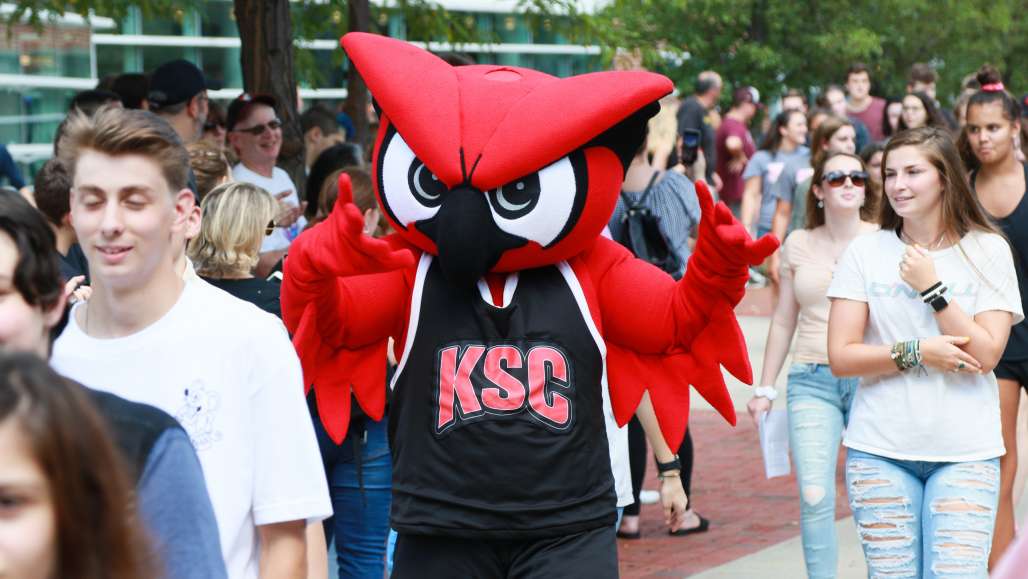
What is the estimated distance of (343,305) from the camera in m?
4.22

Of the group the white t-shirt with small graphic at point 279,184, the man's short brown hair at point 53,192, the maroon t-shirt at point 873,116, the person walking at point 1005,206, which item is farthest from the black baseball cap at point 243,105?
the maroon t-shirt at point 873,116

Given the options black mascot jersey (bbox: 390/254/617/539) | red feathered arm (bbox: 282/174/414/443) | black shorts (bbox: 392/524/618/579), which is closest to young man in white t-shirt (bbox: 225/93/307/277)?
red feathered arm (bbox: 282/174/414/443)

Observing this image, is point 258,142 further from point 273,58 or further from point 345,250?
point 345,250

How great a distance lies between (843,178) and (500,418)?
2.71 metres

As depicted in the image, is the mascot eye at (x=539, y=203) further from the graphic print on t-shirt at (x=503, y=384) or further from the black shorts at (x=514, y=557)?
the black shorts at (x=514, y=557)

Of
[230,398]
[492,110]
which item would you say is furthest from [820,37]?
[230,398]

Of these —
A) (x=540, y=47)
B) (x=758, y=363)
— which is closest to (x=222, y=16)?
(x=540, y=47)

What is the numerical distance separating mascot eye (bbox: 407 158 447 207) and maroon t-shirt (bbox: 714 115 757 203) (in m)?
11.6

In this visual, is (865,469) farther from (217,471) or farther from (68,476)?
(68,476)

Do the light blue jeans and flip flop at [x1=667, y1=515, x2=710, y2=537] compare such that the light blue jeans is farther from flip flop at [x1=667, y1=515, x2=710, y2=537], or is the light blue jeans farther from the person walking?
flip flop at [x1=667, y1=515, x2=710, y2=537]

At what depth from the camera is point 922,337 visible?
16.8ft

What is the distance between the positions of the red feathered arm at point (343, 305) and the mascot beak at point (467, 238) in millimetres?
114

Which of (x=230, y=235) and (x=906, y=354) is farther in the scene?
(x=230, y=235)

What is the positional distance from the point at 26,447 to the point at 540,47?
29.6 meters
